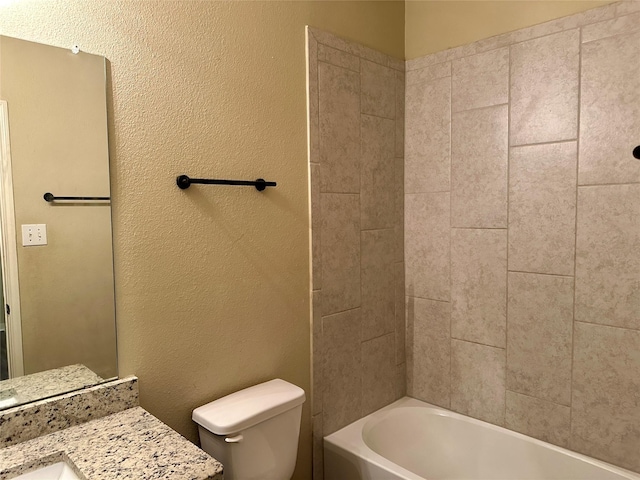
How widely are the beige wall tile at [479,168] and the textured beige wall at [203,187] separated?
0.75 meters

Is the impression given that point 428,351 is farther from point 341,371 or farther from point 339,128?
point 339,128

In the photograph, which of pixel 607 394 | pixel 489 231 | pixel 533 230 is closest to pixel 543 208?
pixel 533 230

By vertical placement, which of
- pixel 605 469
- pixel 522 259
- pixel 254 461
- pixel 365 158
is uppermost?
pixel 365 158

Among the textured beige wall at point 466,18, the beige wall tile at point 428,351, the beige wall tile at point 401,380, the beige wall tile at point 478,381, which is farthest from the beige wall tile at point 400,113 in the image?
the beige wall tile at point 401,380

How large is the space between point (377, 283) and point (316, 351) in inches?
18.8

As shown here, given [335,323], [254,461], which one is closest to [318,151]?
[335,323]

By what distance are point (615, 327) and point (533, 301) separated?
0.31 m

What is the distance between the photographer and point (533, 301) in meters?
1.98

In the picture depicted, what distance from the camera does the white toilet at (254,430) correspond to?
1.49 meters

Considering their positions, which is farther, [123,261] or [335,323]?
[335,323]

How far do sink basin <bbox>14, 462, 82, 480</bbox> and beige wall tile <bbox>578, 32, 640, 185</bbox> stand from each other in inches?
76.7

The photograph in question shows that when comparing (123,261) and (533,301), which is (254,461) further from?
(533,301)

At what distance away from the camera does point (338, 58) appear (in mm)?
2014

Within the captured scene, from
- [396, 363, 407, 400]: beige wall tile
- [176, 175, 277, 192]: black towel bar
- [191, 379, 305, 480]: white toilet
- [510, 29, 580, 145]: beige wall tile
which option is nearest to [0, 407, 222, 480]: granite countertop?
[191, 379, 305, 480]: white toilet
